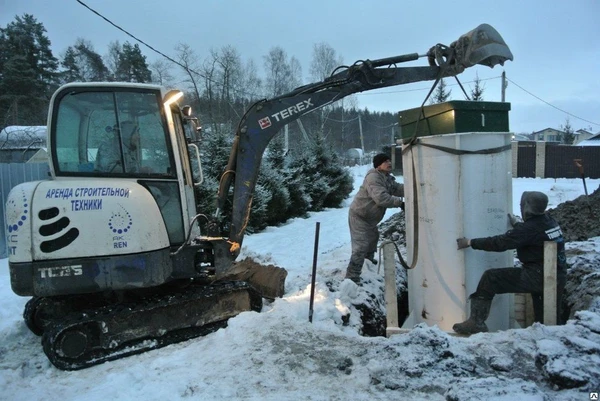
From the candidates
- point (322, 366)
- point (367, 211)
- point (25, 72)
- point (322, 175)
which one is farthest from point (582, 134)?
point (322, 366)

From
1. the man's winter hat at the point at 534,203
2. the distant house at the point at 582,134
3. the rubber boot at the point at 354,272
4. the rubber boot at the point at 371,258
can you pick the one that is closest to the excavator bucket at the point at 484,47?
the man's winter hat at the point at 534,203

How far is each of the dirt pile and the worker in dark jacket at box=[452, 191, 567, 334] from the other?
4.72m

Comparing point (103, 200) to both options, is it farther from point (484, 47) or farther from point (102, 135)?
point (484, 47)

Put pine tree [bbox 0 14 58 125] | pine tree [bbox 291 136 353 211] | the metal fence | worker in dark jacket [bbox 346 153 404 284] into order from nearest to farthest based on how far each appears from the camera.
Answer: worker in dark jacket [bbox 346 153 404 284] → the metal fence → pine tree [bbox 291 136 353 211] → pine tree [bbox 0 14 58 125]

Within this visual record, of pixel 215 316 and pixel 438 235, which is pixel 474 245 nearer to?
pixel 438 235

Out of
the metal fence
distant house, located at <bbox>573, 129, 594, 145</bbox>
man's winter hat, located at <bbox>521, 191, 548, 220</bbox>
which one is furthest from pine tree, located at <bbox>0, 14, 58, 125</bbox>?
distant house, located at <bbox>573, 129, 594, 145</bbox>

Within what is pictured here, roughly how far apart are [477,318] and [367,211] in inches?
86.3

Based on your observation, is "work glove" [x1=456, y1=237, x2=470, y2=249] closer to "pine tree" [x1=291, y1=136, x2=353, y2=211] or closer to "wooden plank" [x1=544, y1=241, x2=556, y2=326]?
"wooden plank" [x1=544, y1=241, x2=556, y2=326]

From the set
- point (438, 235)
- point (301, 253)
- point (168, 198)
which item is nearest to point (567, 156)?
point (301, 253)

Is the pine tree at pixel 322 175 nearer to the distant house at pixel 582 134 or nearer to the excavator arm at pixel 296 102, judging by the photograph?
the excavator arm at pixel 296 102

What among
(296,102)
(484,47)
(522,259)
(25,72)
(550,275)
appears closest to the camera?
(550,275)

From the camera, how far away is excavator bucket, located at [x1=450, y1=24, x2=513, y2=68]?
4.81 meters

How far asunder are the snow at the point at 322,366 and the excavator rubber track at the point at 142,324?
15 centimetres

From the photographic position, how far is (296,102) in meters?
5.41
